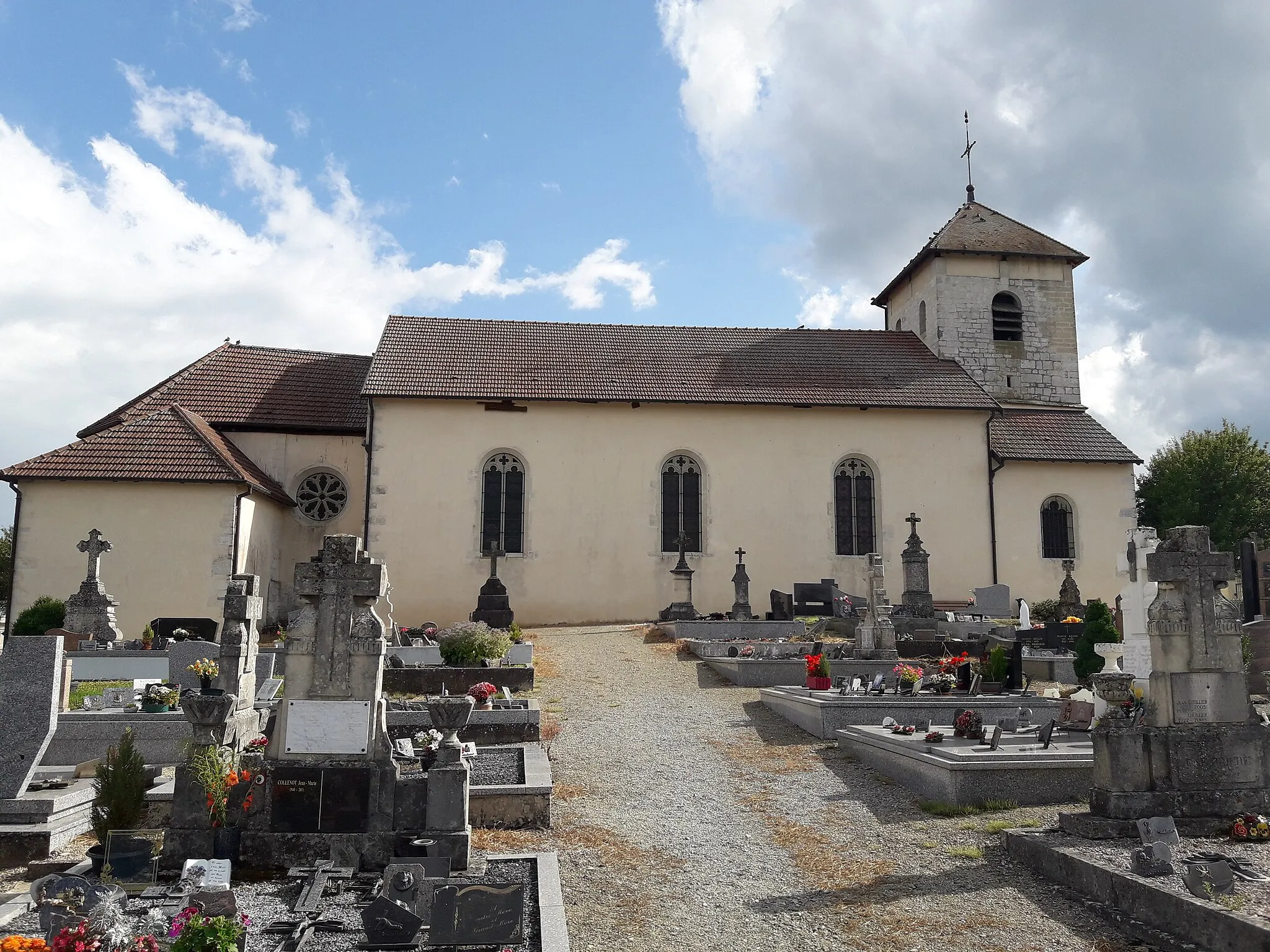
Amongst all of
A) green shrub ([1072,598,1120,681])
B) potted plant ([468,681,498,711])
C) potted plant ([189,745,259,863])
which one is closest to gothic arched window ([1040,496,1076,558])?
green shrub ([1072,598,1120,681])

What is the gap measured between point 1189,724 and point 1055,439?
71.2ft

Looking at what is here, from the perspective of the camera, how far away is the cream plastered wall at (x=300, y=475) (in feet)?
84.2

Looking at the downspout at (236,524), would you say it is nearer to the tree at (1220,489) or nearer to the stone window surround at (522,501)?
the stone window surround at (522,501)

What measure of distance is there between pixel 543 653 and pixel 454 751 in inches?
453

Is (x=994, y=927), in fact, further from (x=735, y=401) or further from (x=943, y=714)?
(x=735, y=401)

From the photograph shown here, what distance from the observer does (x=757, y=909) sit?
7.00 meters

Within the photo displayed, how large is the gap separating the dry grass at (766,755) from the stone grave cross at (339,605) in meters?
5.16

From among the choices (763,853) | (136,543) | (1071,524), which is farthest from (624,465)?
(763,853)

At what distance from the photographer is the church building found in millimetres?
25469

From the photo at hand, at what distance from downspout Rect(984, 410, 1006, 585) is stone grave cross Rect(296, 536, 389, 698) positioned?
22.3 m

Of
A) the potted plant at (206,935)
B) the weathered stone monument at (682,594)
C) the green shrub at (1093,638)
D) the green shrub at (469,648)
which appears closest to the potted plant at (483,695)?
the green shrub at (469,648)

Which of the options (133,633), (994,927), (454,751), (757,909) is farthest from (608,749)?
(133,633)

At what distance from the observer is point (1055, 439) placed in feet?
93.2

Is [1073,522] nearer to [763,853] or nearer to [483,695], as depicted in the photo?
[483,695]
